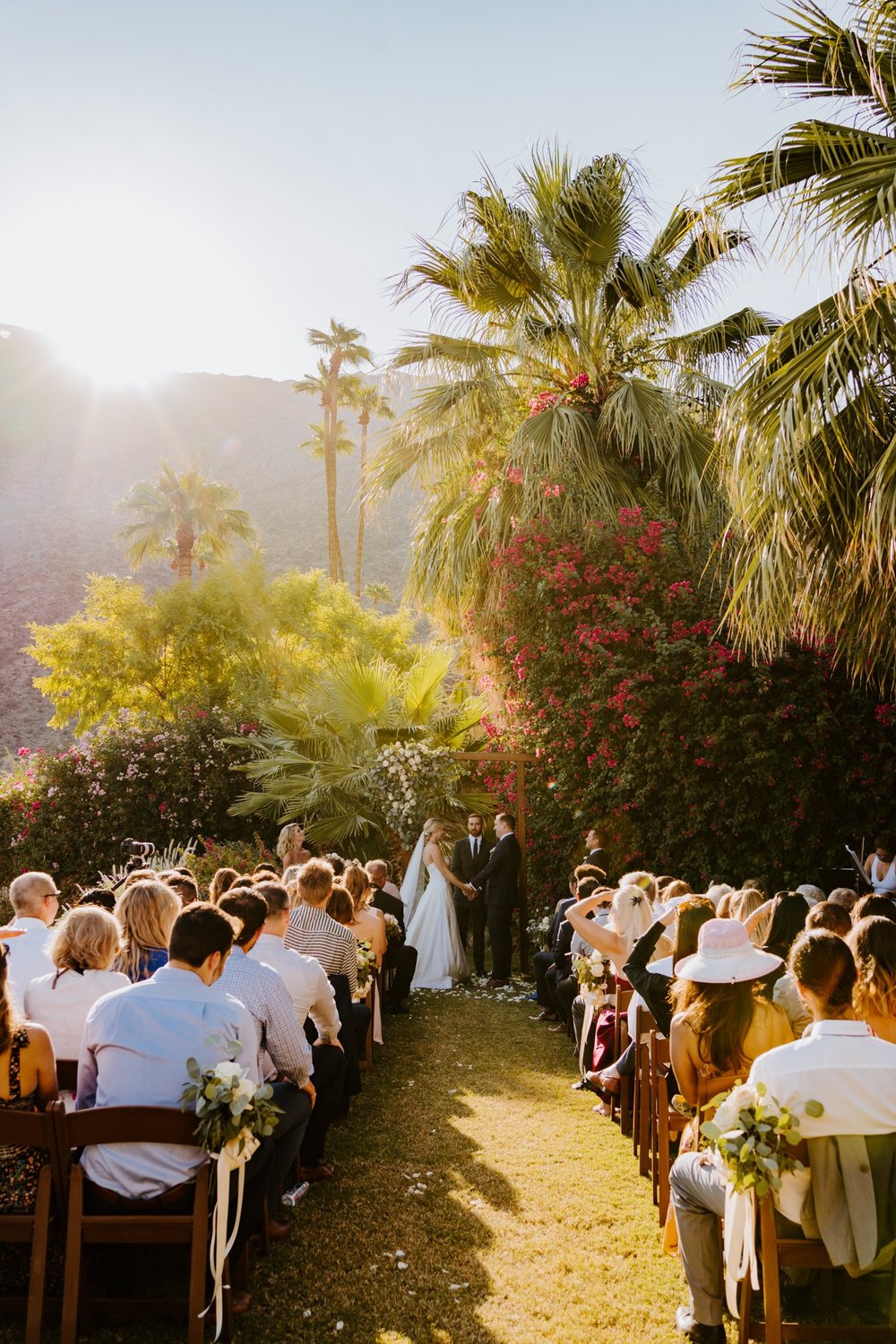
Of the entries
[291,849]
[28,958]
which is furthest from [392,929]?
[28,958]

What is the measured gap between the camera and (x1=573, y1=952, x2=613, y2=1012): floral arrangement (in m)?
7.19

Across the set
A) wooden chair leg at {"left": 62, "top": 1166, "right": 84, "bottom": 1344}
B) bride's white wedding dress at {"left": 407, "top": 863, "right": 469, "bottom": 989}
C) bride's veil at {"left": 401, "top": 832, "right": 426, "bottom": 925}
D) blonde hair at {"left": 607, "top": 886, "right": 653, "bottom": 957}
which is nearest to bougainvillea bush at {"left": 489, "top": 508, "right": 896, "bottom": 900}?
bride's veil at {"left": 401, "top": 832, "right": 426, "bottom": 925}

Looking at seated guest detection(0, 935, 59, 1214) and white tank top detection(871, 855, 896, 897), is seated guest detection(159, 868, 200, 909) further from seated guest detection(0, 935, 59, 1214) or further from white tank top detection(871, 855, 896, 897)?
white tank top detection(871, 855, 896, 897)


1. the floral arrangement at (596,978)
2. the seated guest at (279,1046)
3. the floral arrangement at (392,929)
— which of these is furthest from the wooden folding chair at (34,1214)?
the floral arrangement at (392,929)

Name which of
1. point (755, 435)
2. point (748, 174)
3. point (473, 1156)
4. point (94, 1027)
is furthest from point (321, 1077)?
point (748, 174)

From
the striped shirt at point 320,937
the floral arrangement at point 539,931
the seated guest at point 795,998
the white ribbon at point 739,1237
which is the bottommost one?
the floral arrangement at point 539,931

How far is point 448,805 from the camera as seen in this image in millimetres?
15117

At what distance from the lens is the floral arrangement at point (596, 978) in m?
7.19

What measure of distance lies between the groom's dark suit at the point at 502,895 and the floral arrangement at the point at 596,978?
17.1 ft

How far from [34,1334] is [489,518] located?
12.7 meters

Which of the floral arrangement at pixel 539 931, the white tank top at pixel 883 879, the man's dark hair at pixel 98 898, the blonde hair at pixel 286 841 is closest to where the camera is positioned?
the man's dark hair at pixel 98 898

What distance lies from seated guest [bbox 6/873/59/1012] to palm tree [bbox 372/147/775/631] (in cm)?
954

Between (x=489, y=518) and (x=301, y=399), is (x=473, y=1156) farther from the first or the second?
(x=301, y=399)

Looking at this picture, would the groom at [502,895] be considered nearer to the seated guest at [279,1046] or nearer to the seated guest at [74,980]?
the seated guest at [279,1046]
